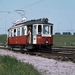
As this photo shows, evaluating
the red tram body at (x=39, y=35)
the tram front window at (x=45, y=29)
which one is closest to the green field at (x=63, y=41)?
the red tram body at (x=39, y=35)

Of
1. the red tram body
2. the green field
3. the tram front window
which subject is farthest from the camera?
the green field

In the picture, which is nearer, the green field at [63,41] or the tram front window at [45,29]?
the tram front window at [45,29]

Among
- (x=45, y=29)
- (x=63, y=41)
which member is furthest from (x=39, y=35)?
(x=63, y=41)

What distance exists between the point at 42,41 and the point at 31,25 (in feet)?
6.23

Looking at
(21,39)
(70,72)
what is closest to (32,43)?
(21,39)

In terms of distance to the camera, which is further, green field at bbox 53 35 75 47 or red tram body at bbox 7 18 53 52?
green field at bbox 53 35 75 47

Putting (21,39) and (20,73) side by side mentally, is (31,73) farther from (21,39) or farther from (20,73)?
(21,39)

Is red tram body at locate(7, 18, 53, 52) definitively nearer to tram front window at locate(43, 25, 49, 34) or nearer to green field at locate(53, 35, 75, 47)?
tram front window at locate(43, 25, 49, 34)

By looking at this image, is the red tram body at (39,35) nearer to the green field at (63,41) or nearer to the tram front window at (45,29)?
the tram front window at (45,29)

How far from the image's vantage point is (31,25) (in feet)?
84.7

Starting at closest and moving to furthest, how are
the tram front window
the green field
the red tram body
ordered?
the red tram body → the tram front window → the green field

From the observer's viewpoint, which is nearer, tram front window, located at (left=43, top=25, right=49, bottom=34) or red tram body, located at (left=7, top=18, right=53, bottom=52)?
red tram body, located at (left=7, top=18, right=53, bottom=52)

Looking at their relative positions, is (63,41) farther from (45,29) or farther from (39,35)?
(39,35)

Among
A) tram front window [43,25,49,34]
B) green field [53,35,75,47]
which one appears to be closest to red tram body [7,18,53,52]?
tram front window [43,25,49,34]
